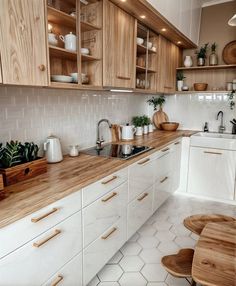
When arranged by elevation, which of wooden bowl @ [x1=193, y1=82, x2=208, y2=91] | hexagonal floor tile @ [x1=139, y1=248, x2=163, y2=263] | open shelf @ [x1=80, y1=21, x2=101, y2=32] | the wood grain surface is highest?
open shelf @ [x1=80, y1=21, x2=101, y2=32]

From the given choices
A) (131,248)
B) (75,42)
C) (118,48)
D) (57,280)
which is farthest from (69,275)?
(118,48)

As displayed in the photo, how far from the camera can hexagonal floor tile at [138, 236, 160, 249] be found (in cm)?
220

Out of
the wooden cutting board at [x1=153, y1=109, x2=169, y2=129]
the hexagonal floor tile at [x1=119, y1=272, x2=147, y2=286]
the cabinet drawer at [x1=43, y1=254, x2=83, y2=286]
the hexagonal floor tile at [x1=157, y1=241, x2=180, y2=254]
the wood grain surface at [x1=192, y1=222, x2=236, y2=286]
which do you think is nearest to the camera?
the wood grain surface at [x1=192, y1=222, x2=236, y2=286]

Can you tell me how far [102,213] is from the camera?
5.36 feet

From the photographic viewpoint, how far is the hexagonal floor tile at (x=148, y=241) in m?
2.20

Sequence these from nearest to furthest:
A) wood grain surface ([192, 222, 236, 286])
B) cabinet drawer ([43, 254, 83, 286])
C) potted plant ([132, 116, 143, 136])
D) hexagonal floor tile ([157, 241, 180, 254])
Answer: wood grain surface ([192, 222, 236, 286])
cabinet drawer ([43, 254, 83, 286])
hexagonal floor tile ([157, 241, 180, 254])
potted plant ([132, 116, 143, 136])

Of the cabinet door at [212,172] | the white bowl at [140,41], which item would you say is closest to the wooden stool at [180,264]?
the cabinet door at [212,172]

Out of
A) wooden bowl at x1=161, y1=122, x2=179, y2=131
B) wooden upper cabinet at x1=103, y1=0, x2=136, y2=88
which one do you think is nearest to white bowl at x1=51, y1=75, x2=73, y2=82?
wooden upper cabinet at x1=103, y1=0, x2=136, y2=88

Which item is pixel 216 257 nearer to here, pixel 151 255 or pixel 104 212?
pixel 104 212

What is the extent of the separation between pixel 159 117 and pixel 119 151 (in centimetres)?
177

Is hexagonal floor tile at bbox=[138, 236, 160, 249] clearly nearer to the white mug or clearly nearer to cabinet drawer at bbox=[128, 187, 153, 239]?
cabinet drawer at bbox=[128, 187, 153, 239]

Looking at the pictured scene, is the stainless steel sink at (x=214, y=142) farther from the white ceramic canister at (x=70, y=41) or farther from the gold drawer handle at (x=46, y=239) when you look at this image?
the gold drawer handle at (x=46, y=239)

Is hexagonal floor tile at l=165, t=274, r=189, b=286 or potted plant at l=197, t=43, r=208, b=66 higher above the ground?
potted plant at l=197, t=43, r=208, b=66

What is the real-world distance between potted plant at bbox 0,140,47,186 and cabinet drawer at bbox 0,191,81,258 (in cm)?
33
